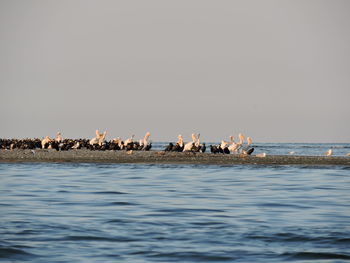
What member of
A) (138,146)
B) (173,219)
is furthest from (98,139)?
(173,219)

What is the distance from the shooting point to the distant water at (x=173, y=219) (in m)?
11.4

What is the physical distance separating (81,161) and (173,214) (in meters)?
26.4

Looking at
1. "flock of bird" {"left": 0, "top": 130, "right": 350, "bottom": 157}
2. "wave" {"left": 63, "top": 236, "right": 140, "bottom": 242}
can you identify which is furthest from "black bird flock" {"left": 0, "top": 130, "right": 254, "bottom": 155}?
"wave" {"left": 63, "top": 236, "right": 140, "bottom": 242}

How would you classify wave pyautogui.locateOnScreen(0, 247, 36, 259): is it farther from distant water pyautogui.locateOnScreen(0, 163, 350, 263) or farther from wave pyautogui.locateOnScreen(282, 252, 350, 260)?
wave pyautogui.locateOnScreen(282, 252, 350, 260)

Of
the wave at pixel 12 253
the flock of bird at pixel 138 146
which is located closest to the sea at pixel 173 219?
the wave at pixel 12 253

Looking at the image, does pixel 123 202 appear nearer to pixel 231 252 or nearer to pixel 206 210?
pixel 206 210

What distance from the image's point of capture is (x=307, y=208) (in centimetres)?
1783

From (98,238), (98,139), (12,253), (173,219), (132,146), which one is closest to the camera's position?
(12,253)

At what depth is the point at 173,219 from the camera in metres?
15.4

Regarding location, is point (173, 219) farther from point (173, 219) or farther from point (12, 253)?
point (12, 253)

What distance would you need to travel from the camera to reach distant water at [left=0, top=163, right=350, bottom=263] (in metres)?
11.4

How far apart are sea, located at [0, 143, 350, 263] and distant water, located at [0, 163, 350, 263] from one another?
2 centimetres

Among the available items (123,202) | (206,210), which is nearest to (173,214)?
(206,210)

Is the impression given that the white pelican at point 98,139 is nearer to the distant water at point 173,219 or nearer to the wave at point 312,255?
the distant water at point 173,219
